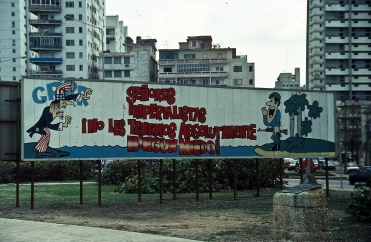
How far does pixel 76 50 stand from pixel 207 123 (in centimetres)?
9739

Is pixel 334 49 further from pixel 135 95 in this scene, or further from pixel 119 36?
pixel 135 95

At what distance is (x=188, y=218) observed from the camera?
57.3 feet

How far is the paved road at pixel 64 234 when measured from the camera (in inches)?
520

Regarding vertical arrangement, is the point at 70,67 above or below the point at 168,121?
above

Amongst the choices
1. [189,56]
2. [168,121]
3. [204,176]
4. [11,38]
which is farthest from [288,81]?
[168,121]

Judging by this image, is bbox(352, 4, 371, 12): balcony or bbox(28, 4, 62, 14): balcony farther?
bbox(28, 4, 62, 14): balcony

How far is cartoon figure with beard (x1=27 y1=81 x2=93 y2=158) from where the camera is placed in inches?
793

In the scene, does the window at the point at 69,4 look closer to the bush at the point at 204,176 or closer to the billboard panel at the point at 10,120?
the bush at the point at 204,176

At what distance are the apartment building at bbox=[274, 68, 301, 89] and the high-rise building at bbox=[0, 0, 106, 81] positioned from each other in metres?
46.9

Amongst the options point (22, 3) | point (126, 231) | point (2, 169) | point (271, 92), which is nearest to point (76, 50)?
point (22, 3)

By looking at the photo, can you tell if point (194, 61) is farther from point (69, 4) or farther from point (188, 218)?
point (188, 218)

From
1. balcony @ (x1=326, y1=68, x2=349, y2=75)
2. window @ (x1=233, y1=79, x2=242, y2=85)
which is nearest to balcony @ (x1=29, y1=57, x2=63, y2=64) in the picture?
window @ (x1=233, y1=79, x2=242, y2=85)

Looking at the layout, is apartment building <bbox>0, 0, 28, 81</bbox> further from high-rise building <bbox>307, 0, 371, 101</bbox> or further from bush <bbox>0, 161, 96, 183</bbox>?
bush <bbox>0, 161, 96, 183</bbox>

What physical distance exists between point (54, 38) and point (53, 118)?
327 feet
